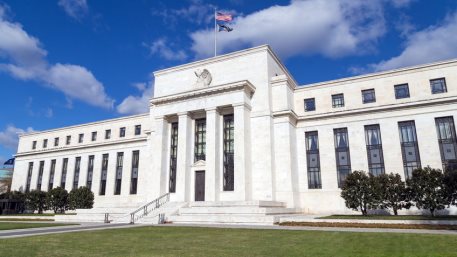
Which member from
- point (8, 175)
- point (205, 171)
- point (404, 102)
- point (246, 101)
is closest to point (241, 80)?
point (246, 101)

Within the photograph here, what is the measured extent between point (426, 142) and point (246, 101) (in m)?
18.7

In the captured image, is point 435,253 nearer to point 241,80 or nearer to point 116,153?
point 241,80

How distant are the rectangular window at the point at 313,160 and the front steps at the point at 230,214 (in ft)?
24.9

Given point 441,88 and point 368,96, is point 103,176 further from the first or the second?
point 441,88

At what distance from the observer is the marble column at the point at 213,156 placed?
3472 centimetres

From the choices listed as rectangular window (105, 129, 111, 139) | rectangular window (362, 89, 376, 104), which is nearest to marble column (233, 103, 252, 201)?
rectangular window (362, 89, 376, 104)

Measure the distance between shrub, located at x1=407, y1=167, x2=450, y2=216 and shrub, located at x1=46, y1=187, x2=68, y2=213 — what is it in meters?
42.4

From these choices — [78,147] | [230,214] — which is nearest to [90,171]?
[78,147]

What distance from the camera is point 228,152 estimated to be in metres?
37.4

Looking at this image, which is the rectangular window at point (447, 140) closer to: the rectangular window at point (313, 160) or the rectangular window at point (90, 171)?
the rectangular window at point (313, 160)

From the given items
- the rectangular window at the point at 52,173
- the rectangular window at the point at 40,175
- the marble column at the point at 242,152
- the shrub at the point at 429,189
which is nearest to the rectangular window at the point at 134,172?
the rectangular window at the point at 52,173

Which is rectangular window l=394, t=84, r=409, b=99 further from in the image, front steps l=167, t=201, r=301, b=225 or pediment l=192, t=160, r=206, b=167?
pediment l=192, t=160, r=206, b=167

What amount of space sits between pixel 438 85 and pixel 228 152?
23164 millimetres

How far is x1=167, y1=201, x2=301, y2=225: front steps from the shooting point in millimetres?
25438
